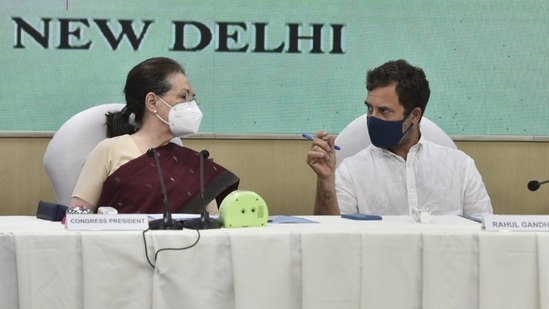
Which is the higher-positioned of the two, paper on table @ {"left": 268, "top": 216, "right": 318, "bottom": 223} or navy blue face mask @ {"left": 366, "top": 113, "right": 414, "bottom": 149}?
navy blue face mask @ {"left": 366, "top": 113, "right": 414, "bottom": 149}

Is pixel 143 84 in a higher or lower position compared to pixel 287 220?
higher

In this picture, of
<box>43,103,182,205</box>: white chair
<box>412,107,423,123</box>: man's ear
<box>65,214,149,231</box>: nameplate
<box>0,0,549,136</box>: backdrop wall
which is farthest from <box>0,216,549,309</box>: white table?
<box>0,0,549,136</box>: backdrop wall

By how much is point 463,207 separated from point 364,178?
372 mm

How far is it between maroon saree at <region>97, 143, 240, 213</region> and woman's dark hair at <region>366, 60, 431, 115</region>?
27.2 inches

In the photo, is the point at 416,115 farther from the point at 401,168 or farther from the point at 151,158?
the point at 151,158

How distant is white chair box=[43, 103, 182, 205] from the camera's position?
9.66 ft

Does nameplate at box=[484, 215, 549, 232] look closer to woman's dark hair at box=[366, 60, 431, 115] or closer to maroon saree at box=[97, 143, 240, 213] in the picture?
maroon saree at box=[97, 143, 240, 213]

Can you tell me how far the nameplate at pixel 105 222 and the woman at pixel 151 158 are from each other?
0.68 metres

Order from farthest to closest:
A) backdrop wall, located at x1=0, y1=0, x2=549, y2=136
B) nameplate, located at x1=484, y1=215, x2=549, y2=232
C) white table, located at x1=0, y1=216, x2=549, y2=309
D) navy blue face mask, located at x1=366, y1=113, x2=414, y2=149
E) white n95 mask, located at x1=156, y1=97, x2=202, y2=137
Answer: backdrop wall, located at x1=0, y1=0, x2=549, y2=136, navy blue face mask, located at x1=366, y1=113, x2=414, y2=149, white n95 mask, located at x1=156, y1=97, x2=202, y2=137, nameplate, located at x1=484, y1=215, x2=549, y2=232, white table, located at x1=0, y1=216, x2=549, y2=309

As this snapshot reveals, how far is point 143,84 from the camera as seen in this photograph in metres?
2.82

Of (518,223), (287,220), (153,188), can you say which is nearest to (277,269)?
(287,220)

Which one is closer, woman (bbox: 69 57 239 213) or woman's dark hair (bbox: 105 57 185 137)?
woman (bbox: 69 57 239 213)

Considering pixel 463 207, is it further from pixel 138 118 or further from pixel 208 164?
pixel 138 118

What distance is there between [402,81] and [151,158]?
960mm
